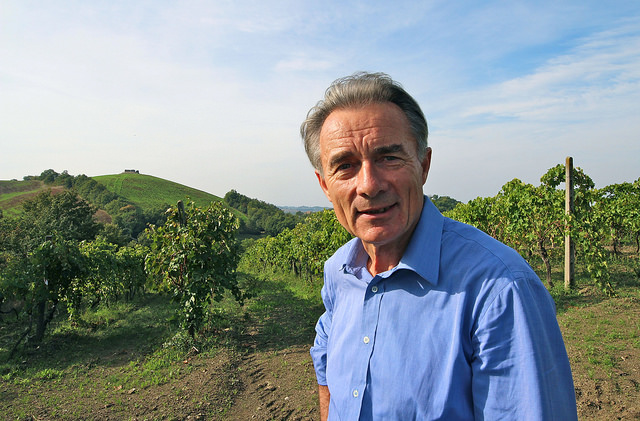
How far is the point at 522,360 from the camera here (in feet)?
3.14

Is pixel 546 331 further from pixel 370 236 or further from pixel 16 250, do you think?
pixel 16 250

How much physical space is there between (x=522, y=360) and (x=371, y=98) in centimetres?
99

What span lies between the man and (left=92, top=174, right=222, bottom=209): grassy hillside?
64153 millimetres

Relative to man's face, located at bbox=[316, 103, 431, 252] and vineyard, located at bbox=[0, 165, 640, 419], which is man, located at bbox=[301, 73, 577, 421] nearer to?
man's face, located at bbox=[316, 103, 431, 252]

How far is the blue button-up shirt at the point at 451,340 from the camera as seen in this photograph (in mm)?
962

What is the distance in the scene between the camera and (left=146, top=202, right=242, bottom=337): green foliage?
23.0ft

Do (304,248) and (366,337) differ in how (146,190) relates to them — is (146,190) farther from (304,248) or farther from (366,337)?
(366,337)

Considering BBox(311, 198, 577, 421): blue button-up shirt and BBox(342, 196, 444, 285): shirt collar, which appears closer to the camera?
BBox(311, 198, 577, 421): blue button-up shirt

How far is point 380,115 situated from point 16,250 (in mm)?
37880

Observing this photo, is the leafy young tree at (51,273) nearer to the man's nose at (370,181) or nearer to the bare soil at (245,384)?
the bare soil at (245,384)

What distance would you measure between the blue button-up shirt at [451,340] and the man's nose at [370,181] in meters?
0.21

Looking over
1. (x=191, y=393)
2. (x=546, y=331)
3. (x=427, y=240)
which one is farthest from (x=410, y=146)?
(x=191, y=393)

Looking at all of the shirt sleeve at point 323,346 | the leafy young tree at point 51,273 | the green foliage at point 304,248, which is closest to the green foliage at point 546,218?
the green foliage at point 304,248

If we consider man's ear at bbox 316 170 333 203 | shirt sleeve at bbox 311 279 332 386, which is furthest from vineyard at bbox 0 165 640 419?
man's ear at bbox 316 170 333 203
